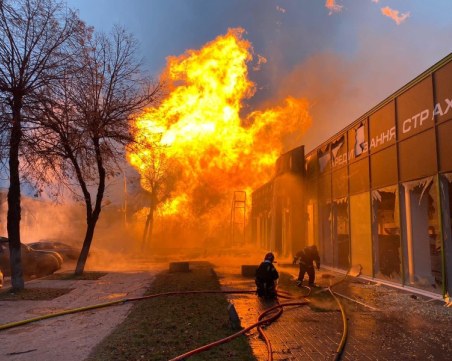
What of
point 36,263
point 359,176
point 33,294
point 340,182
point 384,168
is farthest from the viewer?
point 36,263

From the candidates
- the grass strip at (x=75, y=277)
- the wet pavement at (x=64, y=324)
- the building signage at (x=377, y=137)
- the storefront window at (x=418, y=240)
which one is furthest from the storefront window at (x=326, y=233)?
the grass strip at (x=75, y=277)

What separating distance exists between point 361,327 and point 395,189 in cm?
639

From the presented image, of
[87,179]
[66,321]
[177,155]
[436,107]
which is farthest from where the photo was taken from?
[177,155]

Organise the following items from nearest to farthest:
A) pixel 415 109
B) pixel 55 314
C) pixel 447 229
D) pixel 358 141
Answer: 1. pixel 55 314
2. pixel 447 229
3. pixel 415 109
4. pixel 358 141

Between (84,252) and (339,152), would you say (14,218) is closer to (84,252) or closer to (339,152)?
(84,252)

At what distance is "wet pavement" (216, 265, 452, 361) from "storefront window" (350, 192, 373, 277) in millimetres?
2667

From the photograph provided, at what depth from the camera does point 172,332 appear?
292 inches

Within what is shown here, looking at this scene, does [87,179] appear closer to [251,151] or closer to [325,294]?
[325,294]

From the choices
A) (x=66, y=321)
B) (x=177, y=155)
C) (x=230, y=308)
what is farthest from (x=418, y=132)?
(x=177, y=155)

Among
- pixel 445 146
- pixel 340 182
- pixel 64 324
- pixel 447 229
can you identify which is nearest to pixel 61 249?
pixel 340 182

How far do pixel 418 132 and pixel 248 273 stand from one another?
28.0 ft

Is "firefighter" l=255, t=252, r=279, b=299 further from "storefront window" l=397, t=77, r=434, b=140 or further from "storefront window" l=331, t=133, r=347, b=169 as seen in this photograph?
"storefront window" l=331, t=133, r=347, b=169

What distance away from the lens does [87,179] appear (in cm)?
1761

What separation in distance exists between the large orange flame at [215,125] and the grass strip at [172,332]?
900 centimetres
